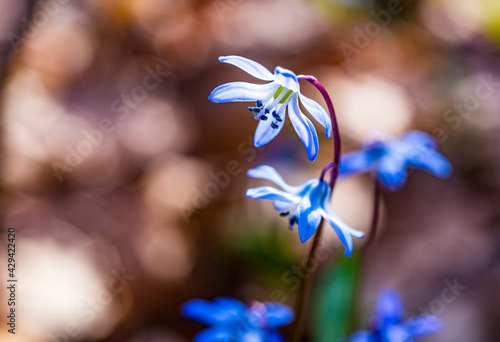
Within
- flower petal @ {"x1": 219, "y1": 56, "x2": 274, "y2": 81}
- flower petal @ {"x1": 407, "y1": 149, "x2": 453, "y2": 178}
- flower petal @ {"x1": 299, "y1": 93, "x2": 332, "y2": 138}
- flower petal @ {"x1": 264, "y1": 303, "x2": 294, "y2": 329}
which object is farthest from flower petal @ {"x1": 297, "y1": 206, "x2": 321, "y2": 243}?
flower petal @ {"x1": 407, "y1": 149, "x2": 453, "y2": 178}

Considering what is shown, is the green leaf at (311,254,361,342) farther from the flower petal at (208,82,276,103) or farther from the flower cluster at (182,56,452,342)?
the flower petal at (208,82,276,103)

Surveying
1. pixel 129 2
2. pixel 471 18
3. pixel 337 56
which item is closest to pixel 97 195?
pixel 129 2

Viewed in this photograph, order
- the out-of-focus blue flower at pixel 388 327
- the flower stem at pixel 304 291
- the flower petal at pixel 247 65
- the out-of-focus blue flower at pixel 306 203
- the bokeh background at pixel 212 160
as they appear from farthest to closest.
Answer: the bokeh background at pixel 212 160
the out-of-focus blue flower at pixel 388 327
the flower stem at pixel 304 291
the out-of-focus blue flower at pixel 306 203
the flower petal at pixel 247 65

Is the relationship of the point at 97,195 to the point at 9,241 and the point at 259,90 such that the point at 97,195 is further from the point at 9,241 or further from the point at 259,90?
the point at 259,90

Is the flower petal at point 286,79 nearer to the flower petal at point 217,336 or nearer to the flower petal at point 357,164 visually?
the flower petal at point 357,164

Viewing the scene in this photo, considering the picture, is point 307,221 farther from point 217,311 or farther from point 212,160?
point 212,160

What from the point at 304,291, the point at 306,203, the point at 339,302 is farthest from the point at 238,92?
the point at 339,302

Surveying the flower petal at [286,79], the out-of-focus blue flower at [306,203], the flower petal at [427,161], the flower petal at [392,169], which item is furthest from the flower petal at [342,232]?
the flower petal at [427,161]
